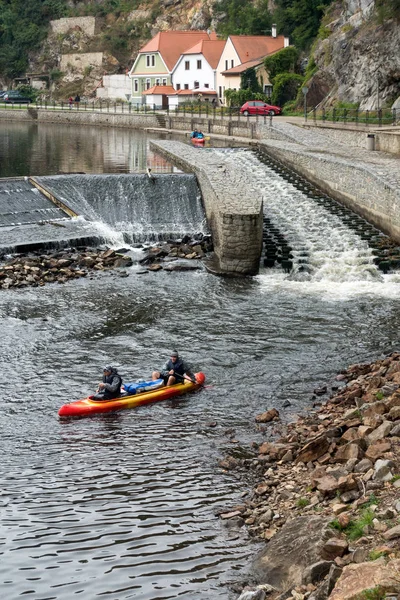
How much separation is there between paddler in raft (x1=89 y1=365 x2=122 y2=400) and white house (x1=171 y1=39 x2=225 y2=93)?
233 feet

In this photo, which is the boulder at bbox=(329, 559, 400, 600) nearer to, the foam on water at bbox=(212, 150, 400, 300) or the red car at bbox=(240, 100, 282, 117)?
the foam on water at bbox=(212, 150, 400, 300)

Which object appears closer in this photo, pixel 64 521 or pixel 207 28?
pixel 64 521

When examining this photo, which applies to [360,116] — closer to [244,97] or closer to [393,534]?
[244,97]

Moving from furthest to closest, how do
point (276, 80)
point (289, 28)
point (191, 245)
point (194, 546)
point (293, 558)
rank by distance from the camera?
1. point (289, 28)
2. point (276, 80)
3. point (191, 245)
4. point (194, 546)
5. point (293, 558)

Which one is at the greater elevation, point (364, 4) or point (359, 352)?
point (364, 4)

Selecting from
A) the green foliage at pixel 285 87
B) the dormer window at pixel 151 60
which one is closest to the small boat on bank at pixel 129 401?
the green foliage at pixel 285 87

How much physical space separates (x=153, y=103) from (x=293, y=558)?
81.8 m

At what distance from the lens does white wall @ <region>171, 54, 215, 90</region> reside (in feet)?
283

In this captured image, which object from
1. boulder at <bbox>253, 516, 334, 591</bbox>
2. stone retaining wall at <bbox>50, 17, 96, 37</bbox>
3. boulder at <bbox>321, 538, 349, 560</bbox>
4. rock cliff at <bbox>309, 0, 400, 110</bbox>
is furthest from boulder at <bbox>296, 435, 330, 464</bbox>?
stone retaining wall at <bbox>50, 17, 96, 37</bbox>

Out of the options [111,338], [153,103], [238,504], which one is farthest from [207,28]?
[238,504]

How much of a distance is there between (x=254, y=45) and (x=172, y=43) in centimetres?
1584

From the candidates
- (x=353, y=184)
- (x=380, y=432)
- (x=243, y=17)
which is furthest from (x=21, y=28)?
(x=380, y=432)

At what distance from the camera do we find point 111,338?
2111 centimetres

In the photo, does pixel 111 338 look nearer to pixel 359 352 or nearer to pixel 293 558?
pixel 359 352
